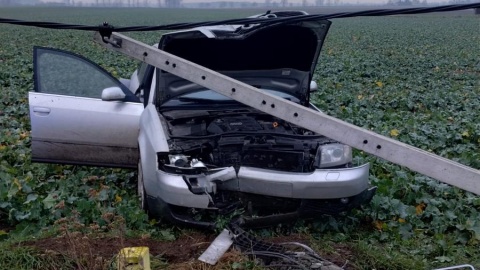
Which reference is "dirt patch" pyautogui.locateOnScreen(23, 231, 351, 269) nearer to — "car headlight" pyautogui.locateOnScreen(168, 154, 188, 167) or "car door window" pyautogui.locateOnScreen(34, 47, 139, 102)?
"car headlight" pyautogui.locateOnScreen(168, 154, 188, 167)

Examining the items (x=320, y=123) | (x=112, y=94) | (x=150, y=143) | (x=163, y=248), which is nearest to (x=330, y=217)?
(x=163, y=248)

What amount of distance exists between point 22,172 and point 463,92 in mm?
9735

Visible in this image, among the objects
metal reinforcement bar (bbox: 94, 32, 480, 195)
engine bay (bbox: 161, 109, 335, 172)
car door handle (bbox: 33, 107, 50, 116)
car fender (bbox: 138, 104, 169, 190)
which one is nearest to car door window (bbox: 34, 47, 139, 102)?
car door handle (bbox: 33, 107, 50, 116)

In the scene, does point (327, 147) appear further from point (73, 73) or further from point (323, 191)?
point (73, 73)

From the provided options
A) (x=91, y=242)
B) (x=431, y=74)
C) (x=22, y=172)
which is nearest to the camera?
(x=91, y=242)

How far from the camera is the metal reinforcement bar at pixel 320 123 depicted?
10.6 ft

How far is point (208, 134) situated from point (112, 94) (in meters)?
1.14

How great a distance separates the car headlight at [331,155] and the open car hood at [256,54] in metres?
1.19

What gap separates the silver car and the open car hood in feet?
0.03

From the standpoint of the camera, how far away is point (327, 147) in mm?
5359

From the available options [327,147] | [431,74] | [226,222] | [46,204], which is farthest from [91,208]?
[431,74]

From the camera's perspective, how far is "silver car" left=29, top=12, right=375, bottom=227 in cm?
507

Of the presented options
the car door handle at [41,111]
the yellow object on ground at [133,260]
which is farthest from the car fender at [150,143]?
the yellow object on ground at [133,260]

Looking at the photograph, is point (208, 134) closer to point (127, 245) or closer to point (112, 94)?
point (112, 94)
